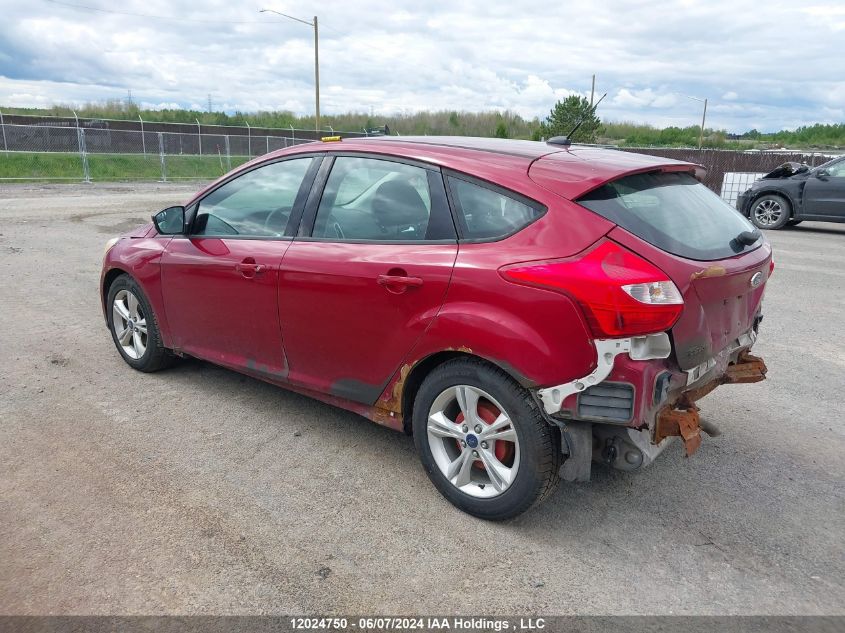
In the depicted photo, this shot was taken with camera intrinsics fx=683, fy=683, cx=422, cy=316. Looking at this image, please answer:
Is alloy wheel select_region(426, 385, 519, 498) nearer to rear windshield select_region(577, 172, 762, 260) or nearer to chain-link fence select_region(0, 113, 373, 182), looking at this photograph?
rear windshield select_region(577, 172, 762, 260)

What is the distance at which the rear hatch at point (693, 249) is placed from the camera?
2.82 meters

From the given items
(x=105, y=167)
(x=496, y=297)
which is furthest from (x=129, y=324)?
(x=105, y=167)

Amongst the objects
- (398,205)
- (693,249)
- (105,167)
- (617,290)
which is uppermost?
(398,205)

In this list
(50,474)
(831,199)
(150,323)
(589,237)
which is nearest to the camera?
(589,237)

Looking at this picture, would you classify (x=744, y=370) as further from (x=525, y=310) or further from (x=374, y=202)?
(x=374, y=202)

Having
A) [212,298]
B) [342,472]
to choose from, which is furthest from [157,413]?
[342,472]

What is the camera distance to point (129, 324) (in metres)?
5.03

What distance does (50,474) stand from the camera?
3.52 meters

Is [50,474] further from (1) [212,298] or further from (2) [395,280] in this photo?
(2) [395,280]

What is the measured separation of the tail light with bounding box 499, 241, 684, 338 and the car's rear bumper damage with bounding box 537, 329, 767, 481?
0.07 m

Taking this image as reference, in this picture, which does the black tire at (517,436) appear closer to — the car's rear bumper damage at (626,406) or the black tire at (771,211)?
the car's rear bumper damage at (626,406)

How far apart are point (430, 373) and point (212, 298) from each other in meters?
1.70

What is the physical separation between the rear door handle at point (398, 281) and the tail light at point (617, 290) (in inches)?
24.4

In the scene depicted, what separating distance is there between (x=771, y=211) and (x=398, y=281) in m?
13.9
